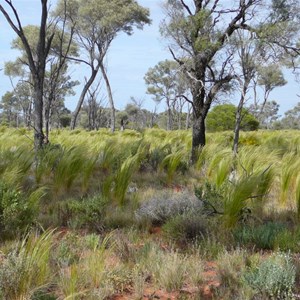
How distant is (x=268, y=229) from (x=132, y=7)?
24191 millimetres

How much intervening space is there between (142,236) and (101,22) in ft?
77.0

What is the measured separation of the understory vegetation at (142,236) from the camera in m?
3.03

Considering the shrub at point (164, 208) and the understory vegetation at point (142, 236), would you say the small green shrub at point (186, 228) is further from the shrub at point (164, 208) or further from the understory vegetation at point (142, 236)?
the shrub at point (164, 208)

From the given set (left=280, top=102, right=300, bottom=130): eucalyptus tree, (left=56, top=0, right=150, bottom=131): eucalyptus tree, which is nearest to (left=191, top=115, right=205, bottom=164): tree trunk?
(left=56, top=0, right=150, bottom=131): eucalyptus tree

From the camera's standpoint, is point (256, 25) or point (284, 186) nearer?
point (284, 186)

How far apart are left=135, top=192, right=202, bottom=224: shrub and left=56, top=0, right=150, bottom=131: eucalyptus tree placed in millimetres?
20433

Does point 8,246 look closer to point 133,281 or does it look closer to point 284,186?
point 133,281

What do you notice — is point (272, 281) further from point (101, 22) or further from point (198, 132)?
point (101, 22)

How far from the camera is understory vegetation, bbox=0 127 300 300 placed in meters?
3.03

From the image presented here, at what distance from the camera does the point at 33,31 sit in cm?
3109

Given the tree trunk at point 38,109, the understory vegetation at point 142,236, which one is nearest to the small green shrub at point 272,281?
the understory vegetation at point 142,236

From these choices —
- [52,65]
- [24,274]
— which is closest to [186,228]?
[24,274]

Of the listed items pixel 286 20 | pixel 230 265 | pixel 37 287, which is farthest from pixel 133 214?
pixel 286 20

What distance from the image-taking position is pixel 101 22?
85.5ft
